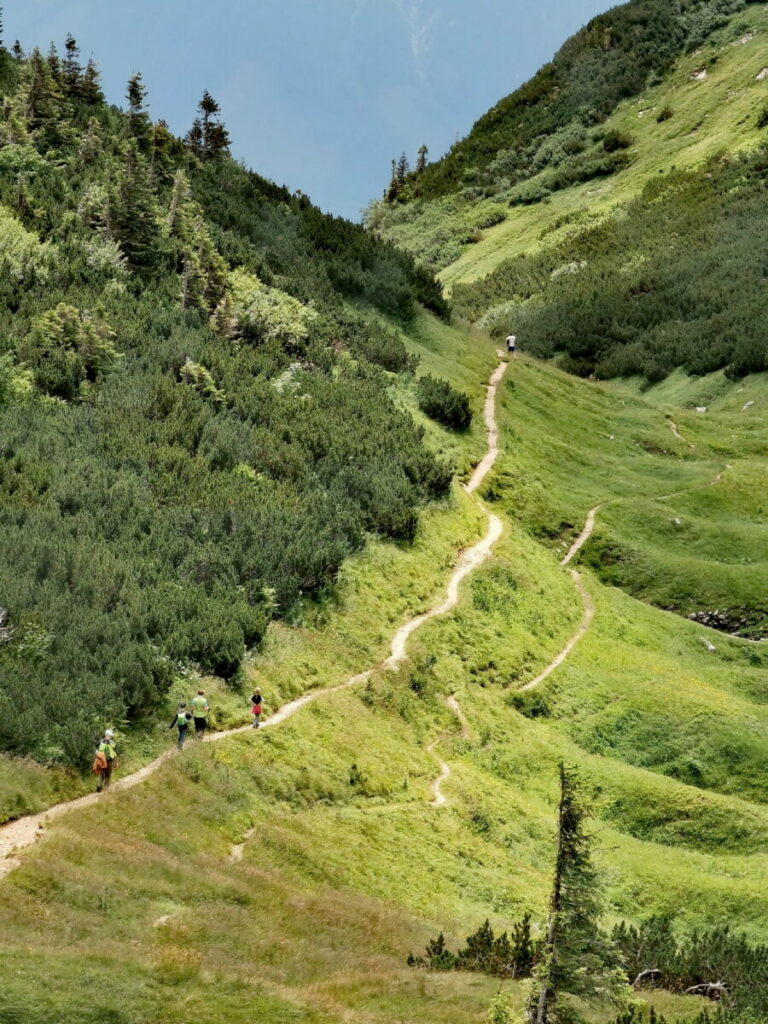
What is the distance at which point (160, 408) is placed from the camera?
44.8 m

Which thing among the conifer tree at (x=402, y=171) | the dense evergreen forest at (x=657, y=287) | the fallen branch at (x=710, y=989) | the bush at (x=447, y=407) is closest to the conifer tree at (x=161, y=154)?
the bush at (x=447, y=407)

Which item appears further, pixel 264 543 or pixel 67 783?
pixel 264 543

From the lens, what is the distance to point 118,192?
55781 mm

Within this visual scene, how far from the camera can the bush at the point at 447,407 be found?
57.6 metres

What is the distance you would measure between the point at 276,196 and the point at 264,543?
50391 mm

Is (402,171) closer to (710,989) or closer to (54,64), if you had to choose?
(54,64)

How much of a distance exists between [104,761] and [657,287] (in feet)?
247

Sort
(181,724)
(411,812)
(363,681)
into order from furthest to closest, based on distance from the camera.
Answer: (363,681), (411,812), (181,724)

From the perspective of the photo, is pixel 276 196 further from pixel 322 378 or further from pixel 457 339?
pixel 322 378

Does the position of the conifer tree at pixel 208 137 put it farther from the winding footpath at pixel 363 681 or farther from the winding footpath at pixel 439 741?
the winding footpath at pixel 439 741

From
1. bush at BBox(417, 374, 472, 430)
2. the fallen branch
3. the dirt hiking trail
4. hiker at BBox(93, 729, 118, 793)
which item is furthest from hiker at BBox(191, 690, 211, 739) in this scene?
bush at BBox(417, 374, 472, 430)

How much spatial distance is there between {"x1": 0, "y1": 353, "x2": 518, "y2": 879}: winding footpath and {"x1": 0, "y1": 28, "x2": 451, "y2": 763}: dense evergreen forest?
1678mm

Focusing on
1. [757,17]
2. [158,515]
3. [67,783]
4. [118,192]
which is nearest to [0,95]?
[118,192]

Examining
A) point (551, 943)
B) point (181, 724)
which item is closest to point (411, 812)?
point (181, 724)
